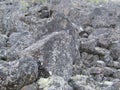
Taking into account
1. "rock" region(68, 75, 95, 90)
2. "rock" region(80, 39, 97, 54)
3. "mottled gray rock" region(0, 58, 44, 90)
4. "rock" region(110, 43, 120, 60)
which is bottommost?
"rock" region(110, 43, 120, 60)

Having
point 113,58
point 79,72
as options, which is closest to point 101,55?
point 113,58

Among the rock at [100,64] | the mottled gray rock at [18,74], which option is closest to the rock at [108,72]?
the rock at [100,64]

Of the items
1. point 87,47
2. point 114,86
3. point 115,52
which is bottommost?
point 115,52

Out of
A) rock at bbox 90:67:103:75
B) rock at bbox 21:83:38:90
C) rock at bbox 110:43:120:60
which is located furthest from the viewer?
rock at bbox 110:43:120:60

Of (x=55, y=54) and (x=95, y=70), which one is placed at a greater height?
(x=55, y=54)

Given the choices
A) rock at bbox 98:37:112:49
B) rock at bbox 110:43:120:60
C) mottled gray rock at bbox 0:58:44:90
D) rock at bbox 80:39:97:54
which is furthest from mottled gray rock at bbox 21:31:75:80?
rock at bbox 98:37:112:49

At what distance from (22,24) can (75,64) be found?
38.3ft

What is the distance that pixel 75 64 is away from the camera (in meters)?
15.0

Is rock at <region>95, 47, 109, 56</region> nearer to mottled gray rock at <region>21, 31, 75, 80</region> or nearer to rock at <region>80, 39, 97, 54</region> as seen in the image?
rock at <region>80, 39, 97, 54</region>

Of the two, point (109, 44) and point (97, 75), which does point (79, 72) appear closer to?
point (97, 75)

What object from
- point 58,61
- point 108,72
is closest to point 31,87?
point 58,61

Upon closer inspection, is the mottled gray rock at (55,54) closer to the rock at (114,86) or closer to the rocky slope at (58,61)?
the rocky slope at (58,61)

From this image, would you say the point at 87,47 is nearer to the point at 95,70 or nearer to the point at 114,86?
the point at 95,70

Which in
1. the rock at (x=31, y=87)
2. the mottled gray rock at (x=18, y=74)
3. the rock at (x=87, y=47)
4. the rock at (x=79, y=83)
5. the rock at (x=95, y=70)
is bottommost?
the rock at (x=95, y=70)
